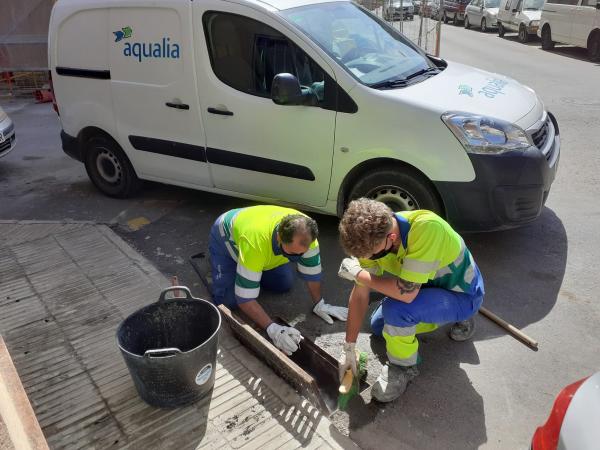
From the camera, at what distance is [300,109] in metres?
3.90

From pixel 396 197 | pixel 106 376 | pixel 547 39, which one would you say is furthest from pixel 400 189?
pixel 547 39

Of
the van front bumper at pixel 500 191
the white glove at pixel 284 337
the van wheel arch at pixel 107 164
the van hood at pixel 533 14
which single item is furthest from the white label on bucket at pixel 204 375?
the van hood at pixel 533 14

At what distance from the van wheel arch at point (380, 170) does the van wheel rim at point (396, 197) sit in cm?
12

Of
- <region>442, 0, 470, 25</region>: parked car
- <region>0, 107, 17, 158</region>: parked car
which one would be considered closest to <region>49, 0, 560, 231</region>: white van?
<region>0, 107, 17, 158</region>: parked car

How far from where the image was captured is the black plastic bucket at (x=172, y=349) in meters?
2.47

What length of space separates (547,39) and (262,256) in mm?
14105

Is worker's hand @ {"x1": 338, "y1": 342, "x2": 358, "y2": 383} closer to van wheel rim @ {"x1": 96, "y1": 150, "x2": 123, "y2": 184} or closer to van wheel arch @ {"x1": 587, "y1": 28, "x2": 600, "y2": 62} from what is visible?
van wheel rim @ {"x1": 96, "y1": 150, "x2": 123, "y2": 184}

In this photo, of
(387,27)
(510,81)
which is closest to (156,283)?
(387,27)

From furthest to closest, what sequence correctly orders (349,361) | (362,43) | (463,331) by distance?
(362,43) < (463,331) < (349,361)

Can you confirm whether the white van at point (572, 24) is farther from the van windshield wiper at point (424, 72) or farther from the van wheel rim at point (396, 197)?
the van wheel rim at point (396, 197)

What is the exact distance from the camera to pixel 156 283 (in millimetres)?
3773

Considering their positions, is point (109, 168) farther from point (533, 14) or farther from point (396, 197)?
point (533, 14)

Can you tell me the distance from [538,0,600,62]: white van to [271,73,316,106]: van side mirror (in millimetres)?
11122

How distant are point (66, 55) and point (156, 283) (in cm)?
274
